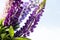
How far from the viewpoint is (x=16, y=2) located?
0.43 m

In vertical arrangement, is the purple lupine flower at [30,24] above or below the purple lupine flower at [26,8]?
below

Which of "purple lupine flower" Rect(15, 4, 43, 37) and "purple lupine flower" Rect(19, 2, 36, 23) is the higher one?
"purple lupine flower" Rect(19, 2, 36, 23)

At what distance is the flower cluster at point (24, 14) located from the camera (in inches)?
16.8

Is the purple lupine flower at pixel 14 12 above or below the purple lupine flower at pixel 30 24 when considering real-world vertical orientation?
above

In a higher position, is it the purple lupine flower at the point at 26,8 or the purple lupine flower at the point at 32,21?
the purple lupine flower at the point at 26,8

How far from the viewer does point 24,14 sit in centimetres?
45

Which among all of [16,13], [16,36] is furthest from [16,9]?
[16,36]

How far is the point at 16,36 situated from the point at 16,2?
15 cm

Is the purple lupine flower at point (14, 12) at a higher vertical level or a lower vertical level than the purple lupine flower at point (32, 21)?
higher

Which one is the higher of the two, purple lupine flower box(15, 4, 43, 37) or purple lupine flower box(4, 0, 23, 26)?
purple lupine flower box(4, 0, 23, 26)

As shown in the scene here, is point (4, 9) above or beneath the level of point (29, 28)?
above

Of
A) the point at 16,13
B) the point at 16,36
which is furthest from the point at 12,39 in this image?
the point at 16,13

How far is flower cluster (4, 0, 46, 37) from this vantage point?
1.40ft

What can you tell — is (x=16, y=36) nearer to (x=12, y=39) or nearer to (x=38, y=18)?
(x=12, y=39)
